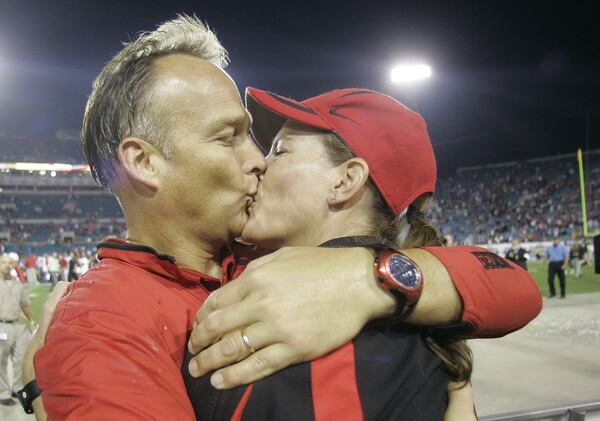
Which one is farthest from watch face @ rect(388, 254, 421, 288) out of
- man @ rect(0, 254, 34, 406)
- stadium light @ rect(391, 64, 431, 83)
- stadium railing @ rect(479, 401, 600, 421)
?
stadium light @ rect(391, 64, 431, 83)

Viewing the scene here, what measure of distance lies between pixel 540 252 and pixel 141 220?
99.3ft

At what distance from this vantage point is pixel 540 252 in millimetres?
28344

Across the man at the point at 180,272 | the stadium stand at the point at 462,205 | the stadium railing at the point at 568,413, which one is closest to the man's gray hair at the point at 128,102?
the man at the point at 180,272

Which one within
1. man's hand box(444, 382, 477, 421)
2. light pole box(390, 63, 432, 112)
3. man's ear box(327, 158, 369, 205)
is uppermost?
light pole box(390, 63, 432, 112)

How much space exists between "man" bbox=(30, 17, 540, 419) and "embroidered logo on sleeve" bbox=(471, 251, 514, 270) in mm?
24

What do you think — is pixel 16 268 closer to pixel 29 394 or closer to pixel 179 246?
pixel 29 394

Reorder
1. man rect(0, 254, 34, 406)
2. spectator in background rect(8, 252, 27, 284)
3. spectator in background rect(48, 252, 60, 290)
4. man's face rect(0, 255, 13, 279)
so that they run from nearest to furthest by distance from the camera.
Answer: man rect(0, 254, 34, 406)
man's face rect(0, 255, 13, 279)
spectator in background rect(8, 252, 27, 284)
spectator in background rect(48, 252, 60, 290)

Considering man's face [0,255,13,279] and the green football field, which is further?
the green football field

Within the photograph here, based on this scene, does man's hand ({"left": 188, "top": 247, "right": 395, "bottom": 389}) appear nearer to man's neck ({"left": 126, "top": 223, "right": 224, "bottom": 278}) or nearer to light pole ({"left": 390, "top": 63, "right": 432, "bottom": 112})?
man's neck ({"left": 126, "top": 223, "right": 224, "bottom": 278})

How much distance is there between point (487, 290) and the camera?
4.73ft

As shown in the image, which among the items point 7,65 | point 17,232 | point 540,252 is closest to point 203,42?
point 540,252

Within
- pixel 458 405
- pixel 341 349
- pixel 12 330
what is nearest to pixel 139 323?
pixel 341 349

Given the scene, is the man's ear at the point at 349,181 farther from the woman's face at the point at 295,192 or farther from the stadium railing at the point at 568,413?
the stadium railing at the point at 568,413

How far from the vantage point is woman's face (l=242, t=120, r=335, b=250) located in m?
1.66
